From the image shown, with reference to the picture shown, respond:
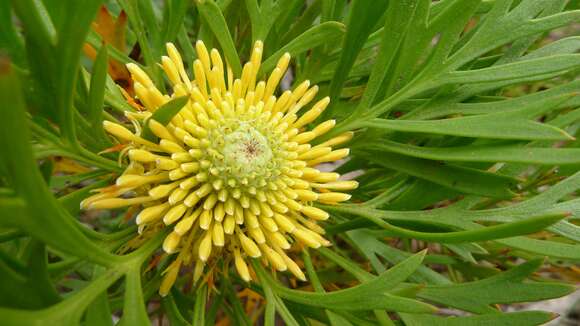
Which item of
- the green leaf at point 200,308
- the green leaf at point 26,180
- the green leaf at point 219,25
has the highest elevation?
the green leaf at point 219,25

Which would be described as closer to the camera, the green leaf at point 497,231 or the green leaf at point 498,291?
the green leaf at point 497,231

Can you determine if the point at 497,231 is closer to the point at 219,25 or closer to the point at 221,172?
the point at 221,172

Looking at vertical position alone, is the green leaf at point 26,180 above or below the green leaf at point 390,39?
below

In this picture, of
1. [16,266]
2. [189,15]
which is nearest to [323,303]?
[16,266]

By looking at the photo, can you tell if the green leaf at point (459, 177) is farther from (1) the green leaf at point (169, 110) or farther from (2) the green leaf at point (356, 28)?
(1) the green leaf at point (169, 110)

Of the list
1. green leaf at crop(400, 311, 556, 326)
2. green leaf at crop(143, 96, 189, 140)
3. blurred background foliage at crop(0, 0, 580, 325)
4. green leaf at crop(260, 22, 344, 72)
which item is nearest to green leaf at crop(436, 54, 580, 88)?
blurred background foliage at crop(0, 0, 580, 325)

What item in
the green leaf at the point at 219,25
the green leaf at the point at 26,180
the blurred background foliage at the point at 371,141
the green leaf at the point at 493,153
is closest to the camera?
the green leaf at the point at 26,180

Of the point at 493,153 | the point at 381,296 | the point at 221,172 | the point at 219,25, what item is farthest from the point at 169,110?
the point at 493,153

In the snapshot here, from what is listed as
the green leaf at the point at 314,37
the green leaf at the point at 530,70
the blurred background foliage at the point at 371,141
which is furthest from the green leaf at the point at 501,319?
the green leaf at the point at 314,37
